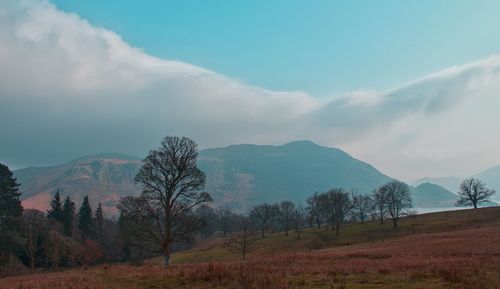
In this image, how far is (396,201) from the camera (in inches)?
4476

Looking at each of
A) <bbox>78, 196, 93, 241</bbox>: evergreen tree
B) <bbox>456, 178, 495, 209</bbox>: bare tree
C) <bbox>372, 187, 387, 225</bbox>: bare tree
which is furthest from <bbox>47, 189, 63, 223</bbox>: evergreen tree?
<bbox>456, 178, 495, 209</bbox>: bare tree

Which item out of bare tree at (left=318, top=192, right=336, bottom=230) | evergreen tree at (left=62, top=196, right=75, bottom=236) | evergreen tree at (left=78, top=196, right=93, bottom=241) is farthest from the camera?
evergreen tree at (left=78, top=196, right=93, bottom=241)

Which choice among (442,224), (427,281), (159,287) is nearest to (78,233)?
(442,224)

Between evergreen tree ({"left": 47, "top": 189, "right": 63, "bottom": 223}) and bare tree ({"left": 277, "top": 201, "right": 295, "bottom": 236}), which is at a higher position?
evergreen tree ({"left": 47, "top": 189, "right": 63, "bottom": 223})

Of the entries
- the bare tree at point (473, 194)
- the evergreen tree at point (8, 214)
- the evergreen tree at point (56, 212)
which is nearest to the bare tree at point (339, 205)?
the bare tree at point (473, 194)

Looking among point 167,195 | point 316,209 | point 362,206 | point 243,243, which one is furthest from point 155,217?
point 362,206

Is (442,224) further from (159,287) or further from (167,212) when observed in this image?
(159,287)

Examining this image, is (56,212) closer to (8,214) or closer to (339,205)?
(8,214)

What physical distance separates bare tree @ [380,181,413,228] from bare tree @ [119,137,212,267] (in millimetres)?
83502

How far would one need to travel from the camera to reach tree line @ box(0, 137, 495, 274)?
35625mm

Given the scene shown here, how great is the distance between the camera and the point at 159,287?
58.9 feet

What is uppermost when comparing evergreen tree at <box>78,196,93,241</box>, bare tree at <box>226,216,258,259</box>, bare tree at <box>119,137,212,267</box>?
bare tree at <box>119,137,212,267</box>

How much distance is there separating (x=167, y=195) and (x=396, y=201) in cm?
9376

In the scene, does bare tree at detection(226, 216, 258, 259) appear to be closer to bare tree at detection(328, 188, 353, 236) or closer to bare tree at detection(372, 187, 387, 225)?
bare tree at detection(328, 188, 353, 236)
